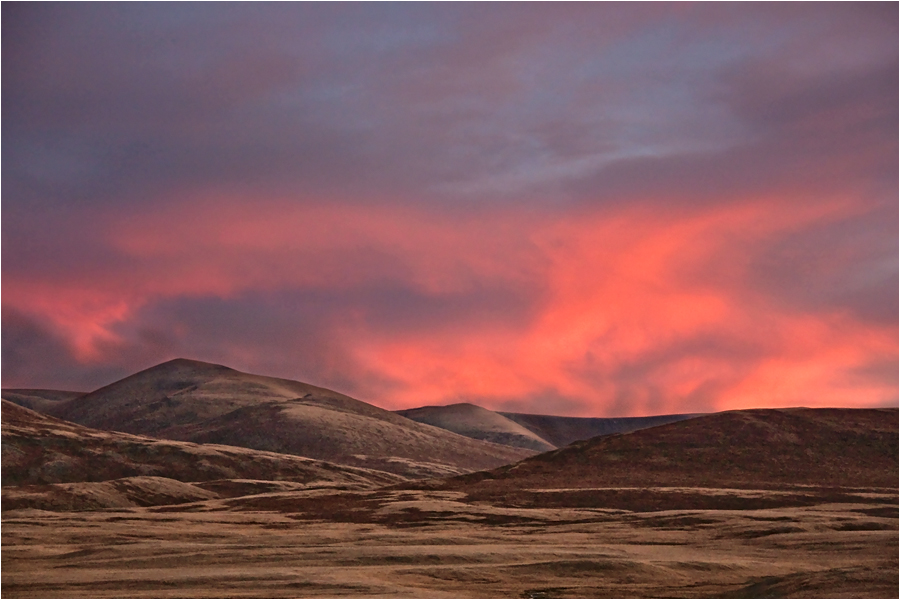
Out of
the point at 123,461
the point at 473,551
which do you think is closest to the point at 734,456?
the point at 473,551

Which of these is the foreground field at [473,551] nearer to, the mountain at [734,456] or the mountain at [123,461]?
the mountain at [734,456]

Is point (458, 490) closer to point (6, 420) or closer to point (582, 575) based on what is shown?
point (582, 575)

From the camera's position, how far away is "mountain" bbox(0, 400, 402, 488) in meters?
135

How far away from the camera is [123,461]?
479 ft

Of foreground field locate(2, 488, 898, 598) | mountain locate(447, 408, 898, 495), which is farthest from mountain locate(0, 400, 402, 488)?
foreground field locate(2, 488, 898, 598)

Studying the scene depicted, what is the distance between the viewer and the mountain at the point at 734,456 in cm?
10719

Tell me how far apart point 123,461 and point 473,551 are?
365 feet

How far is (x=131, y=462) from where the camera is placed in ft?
482

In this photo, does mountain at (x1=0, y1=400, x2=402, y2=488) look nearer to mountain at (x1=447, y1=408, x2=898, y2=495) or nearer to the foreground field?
mountain at (x1=447, y1=408, x2=898, y2=495)

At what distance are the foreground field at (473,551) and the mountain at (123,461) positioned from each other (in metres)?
45.8

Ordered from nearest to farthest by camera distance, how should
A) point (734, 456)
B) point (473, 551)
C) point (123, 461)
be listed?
point (473, 551) < point (734, 456) < point (123, 461)

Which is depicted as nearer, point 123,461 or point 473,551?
point 473,551

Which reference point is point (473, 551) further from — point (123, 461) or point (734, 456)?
point (123, 461)

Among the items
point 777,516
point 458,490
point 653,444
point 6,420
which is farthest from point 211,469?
point 777,516
